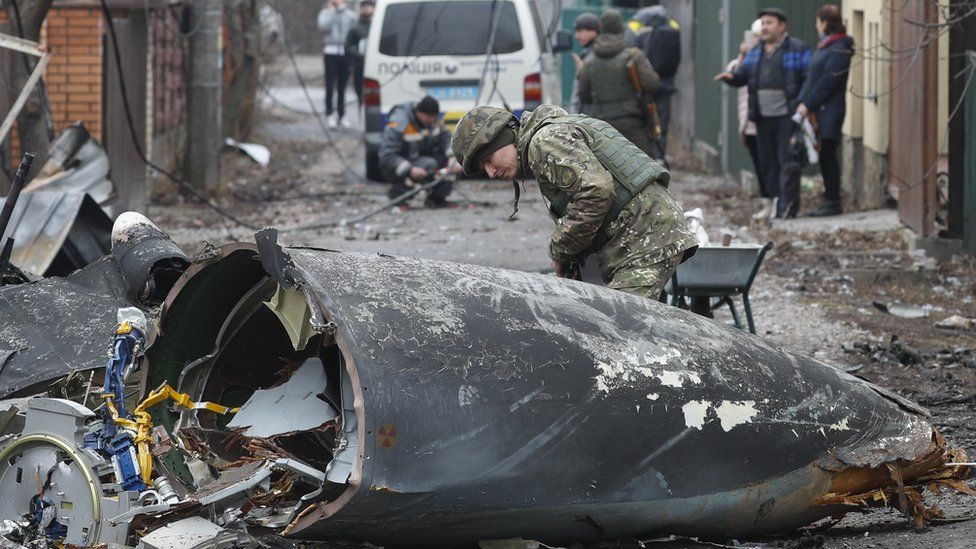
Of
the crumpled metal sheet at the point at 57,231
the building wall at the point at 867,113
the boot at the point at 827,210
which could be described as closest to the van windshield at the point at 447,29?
the building wall at the point at 867,113

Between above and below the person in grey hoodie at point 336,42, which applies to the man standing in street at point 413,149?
below

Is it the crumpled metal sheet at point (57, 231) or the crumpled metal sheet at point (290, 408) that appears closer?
the crumpled metal sheet at point (290, 408)

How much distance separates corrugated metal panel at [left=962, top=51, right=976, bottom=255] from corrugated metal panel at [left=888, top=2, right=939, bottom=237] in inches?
10.0

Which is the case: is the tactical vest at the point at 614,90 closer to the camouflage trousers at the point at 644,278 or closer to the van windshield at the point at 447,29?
the van windshield at the point at 447,29

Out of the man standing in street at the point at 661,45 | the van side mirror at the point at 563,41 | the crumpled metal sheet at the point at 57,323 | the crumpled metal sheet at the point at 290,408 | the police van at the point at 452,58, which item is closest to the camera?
the crumpled metal sheet at the point at 290,408

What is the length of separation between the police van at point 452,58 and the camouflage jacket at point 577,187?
977 cm

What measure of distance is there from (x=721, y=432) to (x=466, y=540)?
2.85 ft

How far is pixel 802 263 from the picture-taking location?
10.5m

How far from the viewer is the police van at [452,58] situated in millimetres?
15586

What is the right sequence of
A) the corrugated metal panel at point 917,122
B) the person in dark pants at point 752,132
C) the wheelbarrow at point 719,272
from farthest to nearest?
the person in dark pants at point 752,132 < the corrugated metal panel at point 917,122 < the wheelbarrow at point 719,272

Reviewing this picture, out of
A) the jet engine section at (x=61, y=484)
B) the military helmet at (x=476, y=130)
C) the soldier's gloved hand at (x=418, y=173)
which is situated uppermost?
the military helmet at (x=476, y=130)

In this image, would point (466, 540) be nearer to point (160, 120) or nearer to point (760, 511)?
point (760, 511)

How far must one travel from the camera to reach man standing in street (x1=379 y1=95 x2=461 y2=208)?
13984 mm

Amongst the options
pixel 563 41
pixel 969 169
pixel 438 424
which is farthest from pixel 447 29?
pixel 438 424
